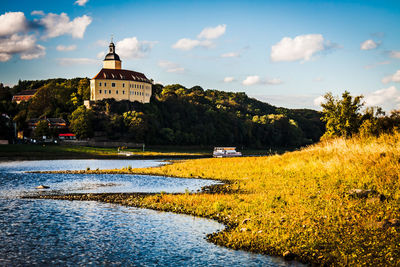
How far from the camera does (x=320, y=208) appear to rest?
2291 cm

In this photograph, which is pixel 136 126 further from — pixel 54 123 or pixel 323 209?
pixel 323 209

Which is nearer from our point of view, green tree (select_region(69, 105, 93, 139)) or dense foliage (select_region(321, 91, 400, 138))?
dense foliage (select_region(321, 91, 400, 138))

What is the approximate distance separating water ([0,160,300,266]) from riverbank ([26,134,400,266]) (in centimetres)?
123

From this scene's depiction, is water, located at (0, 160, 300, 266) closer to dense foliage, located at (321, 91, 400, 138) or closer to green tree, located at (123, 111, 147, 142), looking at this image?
dense foliage, located at (321, 91, 400, 138)

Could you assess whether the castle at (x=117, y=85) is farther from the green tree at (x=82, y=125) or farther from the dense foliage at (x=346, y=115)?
the dense foliage at (x=346, y=115)

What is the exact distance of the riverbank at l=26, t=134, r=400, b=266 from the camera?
55.2 feet

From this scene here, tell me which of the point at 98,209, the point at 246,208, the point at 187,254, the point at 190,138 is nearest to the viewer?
the point at 187,254

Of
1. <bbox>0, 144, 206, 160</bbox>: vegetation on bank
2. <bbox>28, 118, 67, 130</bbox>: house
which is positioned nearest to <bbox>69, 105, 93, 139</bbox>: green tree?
<bbox>28, 118, 67, 130</bbox>: house

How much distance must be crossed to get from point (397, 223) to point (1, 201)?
94.2 ft

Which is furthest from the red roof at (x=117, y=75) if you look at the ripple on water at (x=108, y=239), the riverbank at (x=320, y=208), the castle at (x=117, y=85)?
the ripple on water at (x=108, y=239)

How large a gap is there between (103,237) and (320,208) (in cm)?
1216

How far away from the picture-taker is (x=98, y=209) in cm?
2877

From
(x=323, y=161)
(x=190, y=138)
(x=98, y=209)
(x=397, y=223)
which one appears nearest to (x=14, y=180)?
(x=98, y=209)

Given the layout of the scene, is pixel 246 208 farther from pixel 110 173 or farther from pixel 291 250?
pixel 110 173
